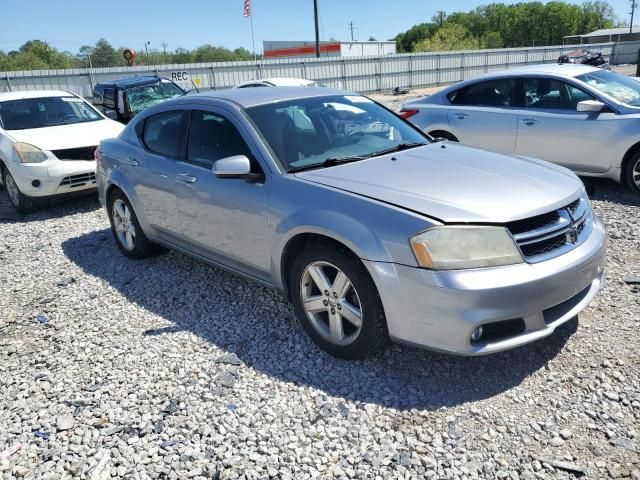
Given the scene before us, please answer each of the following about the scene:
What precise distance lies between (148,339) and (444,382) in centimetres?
208

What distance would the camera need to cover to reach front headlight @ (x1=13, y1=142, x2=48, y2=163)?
7.02 m

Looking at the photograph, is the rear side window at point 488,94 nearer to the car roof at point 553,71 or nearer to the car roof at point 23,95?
the car roof at point 553,71

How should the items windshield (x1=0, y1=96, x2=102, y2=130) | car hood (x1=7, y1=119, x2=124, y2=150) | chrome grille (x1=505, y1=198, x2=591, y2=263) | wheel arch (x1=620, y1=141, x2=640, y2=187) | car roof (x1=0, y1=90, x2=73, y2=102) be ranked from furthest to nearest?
car roof (x1=0, y1=90, x2=73, y2=102) < windshield (x1=0, y1=96, x2=102, y2=130) < car hood (x1=7, y1=119, x2=124, y2=150) < wheel arch (x1=620, y1=141, x2=640, y2=187) < chrome grille (x1=505, y1=198, x2=591, y2=263)

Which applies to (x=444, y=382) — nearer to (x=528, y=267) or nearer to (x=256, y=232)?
(x=528, y=267)

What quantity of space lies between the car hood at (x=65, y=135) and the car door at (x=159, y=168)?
2.90 meters

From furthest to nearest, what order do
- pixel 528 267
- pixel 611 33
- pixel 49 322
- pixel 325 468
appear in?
pixel 611 33 → pixel 49 322 → pixel 528 267 → pixel 325 468

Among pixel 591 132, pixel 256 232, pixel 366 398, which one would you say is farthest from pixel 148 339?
pixel 591 132

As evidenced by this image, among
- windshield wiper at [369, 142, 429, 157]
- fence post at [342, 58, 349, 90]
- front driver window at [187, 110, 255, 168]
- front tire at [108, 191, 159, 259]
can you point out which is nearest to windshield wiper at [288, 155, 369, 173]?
windshield wiper at [369, 142, 429, 157]

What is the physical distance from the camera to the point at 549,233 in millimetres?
2850

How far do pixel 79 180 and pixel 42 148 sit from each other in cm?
66

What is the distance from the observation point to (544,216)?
9.44 feet

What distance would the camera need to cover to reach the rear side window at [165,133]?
4.33 m

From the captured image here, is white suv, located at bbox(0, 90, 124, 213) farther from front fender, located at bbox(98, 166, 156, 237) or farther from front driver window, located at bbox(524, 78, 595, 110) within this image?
front driver window, located at bbox(524, 78, 595, 110)

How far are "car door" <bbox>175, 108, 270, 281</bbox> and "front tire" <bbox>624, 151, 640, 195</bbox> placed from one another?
15.5ft
